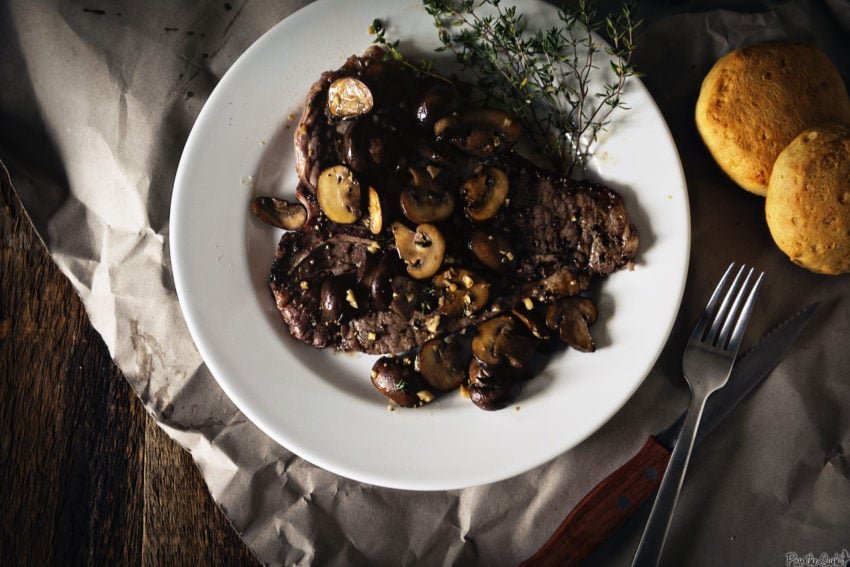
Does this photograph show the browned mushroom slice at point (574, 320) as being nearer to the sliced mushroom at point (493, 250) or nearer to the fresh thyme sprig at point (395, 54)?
the sliced mushroom at point (493, 250)

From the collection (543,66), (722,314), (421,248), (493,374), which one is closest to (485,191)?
(421,248)

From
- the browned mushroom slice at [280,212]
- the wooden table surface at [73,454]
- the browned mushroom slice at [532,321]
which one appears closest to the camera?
the browned mushroom slice at [532,321]

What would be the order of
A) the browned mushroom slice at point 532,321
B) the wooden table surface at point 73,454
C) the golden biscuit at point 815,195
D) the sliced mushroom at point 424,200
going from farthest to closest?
the wooden table surface at point 73,454, the browned mushroom slice at point 532,321, the sliced mushroom at point 424,200, the golden biscuit at point 815,195

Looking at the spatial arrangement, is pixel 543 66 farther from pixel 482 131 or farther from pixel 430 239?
pixel 430 239

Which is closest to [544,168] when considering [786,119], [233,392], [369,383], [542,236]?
[542,236]

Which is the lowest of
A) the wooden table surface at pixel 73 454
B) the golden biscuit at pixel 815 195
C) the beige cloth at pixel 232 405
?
A: the wooden table surface at pixel 73 454

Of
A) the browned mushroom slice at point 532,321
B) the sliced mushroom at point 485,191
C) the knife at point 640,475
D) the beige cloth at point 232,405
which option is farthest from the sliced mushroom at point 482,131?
the knife at point 640,475

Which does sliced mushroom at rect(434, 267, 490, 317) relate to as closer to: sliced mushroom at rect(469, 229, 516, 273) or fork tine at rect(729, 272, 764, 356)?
sliced mushroom at rect(469, 229, 516, 273)
